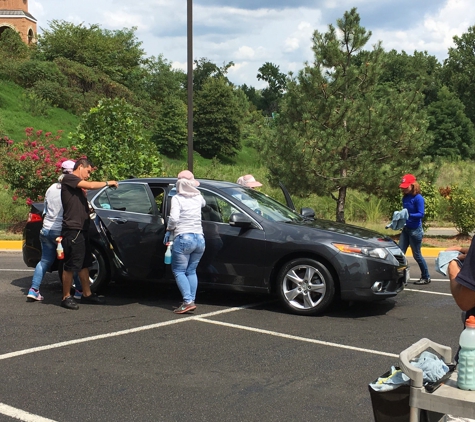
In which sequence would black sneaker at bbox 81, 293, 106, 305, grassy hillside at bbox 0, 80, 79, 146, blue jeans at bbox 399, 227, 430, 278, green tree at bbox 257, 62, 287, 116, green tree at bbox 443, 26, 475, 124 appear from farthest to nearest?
green tree at bbox 257, 62, 287, 116 < green tree at bbox 443, 26, 475, 124 < grassy hillside at bbox 0, 80, 79, 146 < blue jeans at bbox 399, 227, 430, 278 < black sneaker at bbox 81, 293, 106, 305

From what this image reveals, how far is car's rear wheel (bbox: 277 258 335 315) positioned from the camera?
6.98 metres

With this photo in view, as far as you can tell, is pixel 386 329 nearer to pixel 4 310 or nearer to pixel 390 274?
pixel 390 274

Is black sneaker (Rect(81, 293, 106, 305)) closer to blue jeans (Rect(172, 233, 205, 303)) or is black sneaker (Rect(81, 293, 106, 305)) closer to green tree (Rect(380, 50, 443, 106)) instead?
blue jeans (Rect(172, 233, 205, 303))

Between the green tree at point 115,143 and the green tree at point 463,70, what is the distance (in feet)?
220

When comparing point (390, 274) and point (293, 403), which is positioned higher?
point (390, 274)

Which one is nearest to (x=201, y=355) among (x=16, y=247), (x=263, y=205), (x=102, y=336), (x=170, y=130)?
(x=102, y=336)

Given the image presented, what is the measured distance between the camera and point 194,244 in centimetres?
701

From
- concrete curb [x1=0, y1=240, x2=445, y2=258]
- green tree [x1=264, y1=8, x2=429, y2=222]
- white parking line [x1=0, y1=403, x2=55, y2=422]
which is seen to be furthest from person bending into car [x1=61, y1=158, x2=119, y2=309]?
green tree [x1=264, y1=8, x2=429, y2=222]

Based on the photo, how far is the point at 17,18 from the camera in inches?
2749

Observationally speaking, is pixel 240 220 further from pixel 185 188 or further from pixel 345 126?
pixel 345 126

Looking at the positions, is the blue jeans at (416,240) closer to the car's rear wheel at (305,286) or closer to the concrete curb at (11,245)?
the car's rear wheel at (305,286)

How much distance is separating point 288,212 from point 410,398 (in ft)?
18.3

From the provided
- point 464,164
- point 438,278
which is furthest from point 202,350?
point 464,164

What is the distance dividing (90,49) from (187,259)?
158 feet
